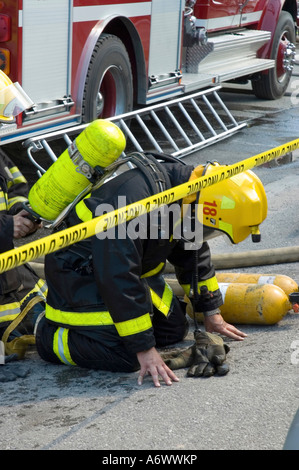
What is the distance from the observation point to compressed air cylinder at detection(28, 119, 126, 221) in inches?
124

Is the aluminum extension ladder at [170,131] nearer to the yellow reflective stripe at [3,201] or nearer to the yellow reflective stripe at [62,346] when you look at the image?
the yellow reflective stripe at [3,201]

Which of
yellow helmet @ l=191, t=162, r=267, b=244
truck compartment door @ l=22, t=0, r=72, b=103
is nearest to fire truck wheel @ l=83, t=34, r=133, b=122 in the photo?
truck compartment door @ l=22, t=0, r=72, b=103

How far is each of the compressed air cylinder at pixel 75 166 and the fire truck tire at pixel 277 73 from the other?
7060mm

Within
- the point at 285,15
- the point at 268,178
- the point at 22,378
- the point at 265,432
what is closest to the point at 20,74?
the point at 268,178

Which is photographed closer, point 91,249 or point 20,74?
point 91,249

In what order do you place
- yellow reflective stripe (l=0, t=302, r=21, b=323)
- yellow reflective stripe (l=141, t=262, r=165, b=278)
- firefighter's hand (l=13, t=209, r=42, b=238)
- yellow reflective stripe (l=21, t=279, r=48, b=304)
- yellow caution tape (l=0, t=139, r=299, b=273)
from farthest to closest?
yellow reflective stripe (l=21, t=279, r=48, b=304)
yellow reflective stripe (l=0, t=302, r=21, b=323)
firefighter's hand (l=13, t=209, r=42, b=238)
yellow reflective stripe (l=141, t=262, r=165, b=278)
yellow caution tape (l=0, t=139, r=299, b=273)

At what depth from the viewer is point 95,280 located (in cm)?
317

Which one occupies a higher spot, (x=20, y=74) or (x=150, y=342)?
(x=20, y=74)

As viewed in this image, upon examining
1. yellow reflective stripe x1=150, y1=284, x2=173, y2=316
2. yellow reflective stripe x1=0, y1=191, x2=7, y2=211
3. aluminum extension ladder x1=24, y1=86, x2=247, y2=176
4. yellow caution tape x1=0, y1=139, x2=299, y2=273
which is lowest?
aluminum extension ladder x1=24, y1=86, x2=247, y2=176

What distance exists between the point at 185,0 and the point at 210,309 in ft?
16.2

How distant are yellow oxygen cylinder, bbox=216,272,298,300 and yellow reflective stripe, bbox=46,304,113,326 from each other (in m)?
0.89

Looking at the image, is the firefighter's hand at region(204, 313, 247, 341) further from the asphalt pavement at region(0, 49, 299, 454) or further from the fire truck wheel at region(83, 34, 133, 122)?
the fire truck wheel at region(83, 34, 133, 122)

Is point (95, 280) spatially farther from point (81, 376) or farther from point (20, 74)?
point (20, 74)

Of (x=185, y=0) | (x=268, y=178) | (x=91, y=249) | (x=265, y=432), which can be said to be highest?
(x=185, y=0)
